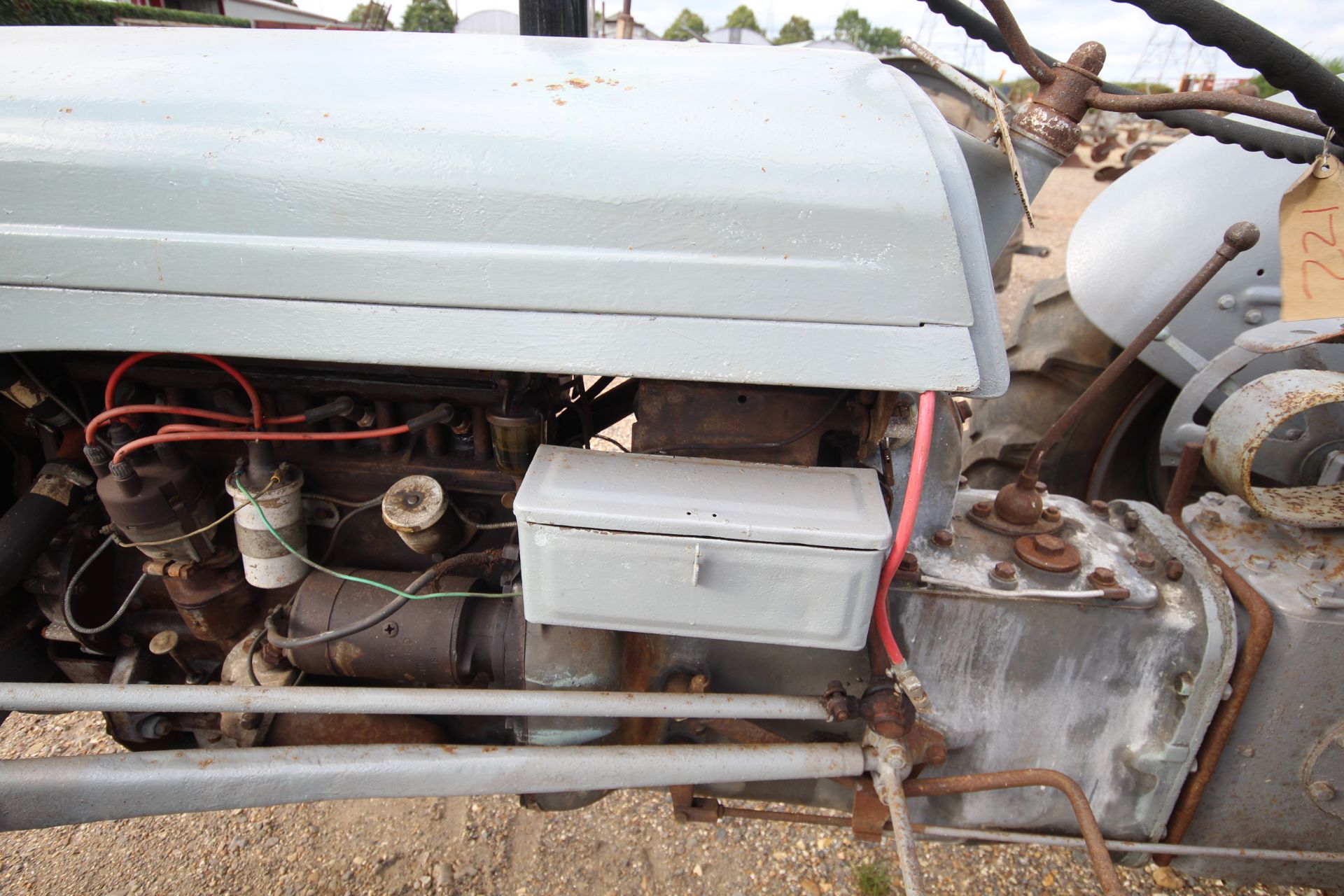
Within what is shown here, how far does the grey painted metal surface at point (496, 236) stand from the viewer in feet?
2.83

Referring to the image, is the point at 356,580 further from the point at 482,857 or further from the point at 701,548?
Result: the point at 482,857

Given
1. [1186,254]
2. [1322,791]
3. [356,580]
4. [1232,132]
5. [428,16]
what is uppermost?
[428,16]

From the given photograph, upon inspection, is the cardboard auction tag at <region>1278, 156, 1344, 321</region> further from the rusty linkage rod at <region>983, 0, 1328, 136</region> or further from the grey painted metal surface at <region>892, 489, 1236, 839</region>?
the grey painted metal surface at <region>892, 489, 1236, 839</region>

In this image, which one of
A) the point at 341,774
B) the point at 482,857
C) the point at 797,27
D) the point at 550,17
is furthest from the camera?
the point at 797,27

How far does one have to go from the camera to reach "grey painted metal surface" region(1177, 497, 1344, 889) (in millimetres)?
1154

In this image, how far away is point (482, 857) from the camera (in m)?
1.82

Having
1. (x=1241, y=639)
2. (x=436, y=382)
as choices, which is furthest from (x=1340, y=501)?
(x=436, y=382)

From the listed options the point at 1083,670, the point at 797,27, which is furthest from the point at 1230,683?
the point at 797,27

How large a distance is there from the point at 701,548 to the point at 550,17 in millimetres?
1260

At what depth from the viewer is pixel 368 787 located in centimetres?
108

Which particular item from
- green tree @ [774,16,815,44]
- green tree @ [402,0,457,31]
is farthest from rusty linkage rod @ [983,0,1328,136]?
green tree @ [774,16,815,44]

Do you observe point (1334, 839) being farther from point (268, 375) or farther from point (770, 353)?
point (268, 375)

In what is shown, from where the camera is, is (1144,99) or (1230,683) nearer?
(1144,99)

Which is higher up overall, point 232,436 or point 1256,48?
point 1256,48
